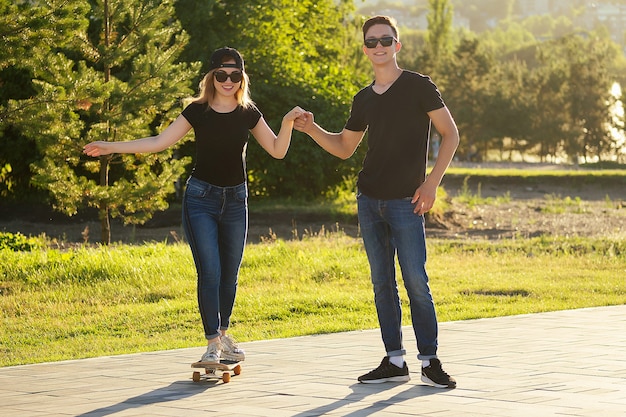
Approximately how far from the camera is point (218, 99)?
7.79 m

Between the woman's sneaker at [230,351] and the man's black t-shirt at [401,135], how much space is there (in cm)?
132

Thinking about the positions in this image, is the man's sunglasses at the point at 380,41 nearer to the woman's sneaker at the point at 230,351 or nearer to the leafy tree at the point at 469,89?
the woman's sneaker at the point at 230,351

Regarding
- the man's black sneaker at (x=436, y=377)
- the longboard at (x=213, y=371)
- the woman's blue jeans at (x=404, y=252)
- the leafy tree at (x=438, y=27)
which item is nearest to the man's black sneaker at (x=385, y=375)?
the woman's blue jeans at (x=404, y=252)

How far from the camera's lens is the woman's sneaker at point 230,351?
7746 mm

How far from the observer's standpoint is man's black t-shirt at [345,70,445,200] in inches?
288

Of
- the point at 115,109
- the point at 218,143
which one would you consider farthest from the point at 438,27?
the point at 218,143

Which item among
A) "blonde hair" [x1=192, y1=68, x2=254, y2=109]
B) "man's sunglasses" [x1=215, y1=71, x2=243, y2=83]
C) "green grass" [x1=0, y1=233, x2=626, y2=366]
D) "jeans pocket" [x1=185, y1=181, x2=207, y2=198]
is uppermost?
"man's sunglasses" [x1=215, y1=71, x2=243, y2=83]

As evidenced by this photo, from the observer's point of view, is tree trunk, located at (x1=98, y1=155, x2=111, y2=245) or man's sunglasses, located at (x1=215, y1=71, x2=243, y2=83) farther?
tree trunk, located at (x1=98, y1=155, x2=111, y2=245)

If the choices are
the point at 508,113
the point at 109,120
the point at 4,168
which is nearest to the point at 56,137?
the point at 109,120

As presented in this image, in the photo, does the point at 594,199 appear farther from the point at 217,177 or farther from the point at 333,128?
the point at 217,177

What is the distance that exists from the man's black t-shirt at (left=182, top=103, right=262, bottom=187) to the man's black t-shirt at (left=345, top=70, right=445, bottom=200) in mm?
842

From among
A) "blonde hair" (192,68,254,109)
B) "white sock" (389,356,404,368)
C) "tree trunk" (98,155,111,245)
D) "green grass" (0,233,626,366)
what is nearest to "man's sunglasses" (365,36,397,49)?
"blonde hair" (192,68,254,109)

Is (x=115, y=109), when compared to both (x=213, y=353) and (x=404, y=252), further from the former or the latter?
(x=404, y=252)

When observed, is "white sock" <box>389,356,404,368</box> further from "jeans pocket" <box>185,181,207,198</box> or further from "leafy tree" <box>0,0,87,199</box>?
"leafy tree" <box>0,0,87,199</box>
